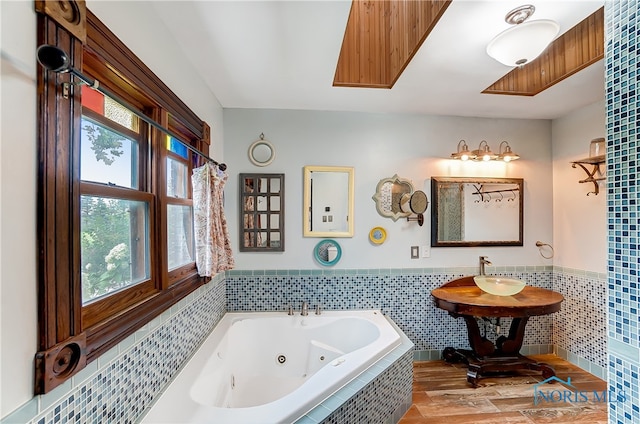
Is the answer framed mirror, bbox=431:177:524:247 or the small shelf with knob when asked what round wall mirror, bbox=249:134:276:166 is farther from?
the small shelf with knob

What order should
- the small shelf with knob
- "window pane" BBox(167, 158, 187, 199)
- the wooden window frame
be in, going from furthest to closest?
the small shelf with knob < "window pane" BBox(167, 158, 187, 199) < the wooden window frame

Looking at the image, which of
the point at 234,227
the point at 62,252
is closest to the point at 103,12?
the point at 62,252

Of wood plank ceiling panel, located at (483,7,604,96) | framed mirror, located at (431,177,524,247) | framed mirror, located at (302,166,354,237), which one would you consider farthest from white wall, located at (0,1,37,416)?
framed mirror, located at (431,177,524,247)

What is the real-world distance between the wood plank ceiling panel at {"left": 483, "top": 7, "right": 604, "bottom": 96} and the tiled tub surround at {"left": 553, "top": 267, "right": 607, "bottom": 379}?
1701mm

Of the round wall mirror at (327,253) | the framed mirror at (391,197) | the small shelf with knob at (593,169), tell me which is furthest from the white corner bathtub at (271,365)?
the small shelf with knob at (593,169)

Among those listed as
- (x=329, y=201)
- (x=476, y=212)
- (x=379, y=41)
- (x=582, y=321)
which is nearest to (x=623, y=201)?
(x=379, y=41)

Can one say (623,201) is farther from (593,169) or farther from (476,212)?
(593,169)

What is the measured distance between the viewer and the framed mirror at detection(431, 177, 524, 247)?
2812 mm

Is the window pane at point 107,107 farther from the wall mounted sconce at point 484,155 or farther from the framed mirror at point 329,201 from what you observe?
the wall mounted sconce at point 484,155

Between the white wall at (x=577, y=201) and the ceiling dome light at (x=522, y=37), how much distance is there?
5.12 ft

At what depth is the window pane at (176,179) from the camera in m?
1.82

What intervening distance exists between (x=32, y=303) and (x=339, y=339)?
7.02 ft

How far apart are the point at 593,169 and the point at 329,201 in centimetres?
237

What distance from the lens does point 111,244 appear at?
4.07 feet
